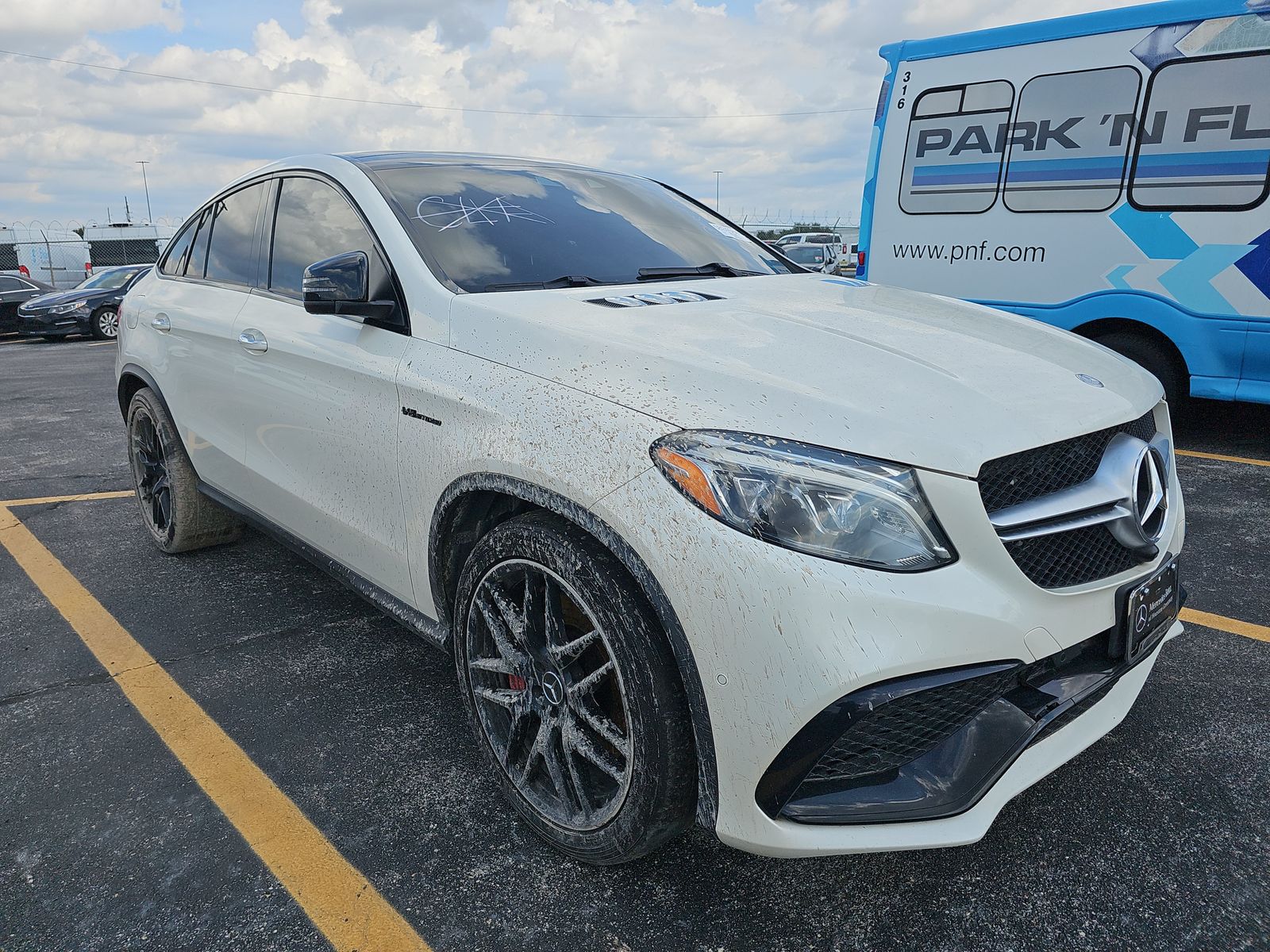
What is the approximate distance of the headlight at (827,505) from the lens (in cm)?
160

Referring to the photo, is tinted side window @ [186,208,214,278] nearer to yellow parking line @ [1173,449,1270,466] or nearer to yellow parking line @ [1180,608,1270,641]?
yellow parking line @ [1180,608,1270,641]

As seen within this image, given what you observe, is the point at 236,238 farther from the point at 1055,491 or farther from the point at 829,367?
the point at 1055,491

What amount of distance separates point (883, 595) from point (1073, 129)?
226 inches

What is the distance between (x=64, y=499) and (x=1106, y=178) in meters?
6.93

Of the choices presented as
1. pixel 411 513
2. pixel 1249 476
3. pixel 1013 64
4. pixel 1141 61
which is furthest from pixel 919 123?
pixel 411 513

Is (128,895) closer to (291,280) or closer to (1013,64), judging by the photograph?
(291,280)

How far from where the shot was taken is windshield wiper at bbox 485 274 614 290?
8.13ft

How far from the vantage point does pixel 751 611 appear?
1.58m

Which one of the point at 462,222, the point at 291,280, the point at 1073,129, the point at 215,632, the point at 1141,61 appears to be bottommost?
the point at 215,632

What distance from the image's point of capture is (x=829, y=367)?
A: 189cm

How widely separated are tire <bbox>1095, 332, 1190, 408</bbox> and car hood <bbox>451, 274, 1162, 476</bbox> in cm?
399

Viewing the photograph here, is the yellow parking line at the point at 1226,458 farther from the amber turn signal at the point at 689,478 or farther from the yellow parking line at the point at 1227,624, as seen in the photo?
the amber turn signal at the point at 689,478

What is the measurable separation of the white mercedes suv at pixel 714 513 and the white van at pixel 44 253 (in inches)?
1139

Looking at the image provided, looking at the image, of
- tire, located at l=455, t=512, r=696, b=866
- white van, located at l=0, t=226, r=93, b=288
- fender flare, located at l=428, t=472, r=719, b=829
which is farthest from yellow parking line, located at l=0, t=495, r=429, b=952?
white van, located at l=0, t=226, r=93, b=288
